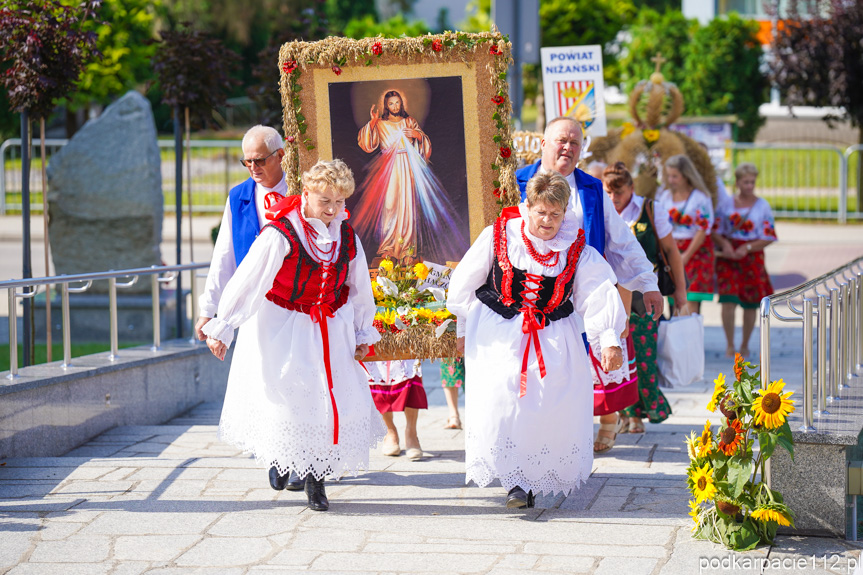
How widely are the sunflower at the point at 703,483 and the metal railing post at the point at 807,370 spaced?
1.45ft

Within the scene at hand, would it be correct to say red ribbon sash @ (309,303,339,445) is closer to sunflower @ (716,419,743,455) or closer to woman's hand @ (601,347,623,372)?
woman's hand @ (601,347,623,372)

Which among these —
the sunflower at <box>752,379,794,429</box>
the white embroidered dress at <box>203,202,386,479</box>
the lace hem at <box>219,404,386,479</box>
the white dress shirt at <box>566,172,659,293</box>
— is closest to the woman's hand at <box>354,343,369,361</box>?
the white embroidered dress at <box>203,202,386,479</box>

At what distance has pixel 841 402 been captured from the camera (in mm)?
4984

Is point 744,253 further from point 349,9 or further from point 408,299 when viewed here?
point 349,9

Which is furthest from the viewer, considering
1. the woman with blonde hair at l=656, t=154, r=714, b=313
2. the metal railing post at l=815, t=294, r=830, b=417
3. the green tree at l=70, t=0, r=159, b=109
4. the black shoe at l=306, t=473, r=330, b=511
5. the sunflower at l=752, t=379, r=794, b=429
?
the green tree at l=70, t=0, r=159, b=109

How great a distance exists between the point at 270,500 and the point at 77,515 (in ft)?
2.96

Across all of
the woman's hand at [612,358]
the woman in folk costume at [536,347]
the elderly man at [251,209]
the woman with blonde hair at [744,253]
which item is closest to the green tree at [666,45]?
the woman with blonde hair at [744,253]

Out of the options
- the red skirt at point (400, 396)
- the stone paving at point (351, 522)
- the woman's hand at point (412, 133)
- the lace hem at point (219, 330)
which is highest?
the woman's hand at point (412, 133)

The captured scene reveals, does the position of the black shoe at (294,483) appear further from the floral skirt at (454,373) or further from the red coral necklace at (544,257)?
the red coral necklace at (544,257)

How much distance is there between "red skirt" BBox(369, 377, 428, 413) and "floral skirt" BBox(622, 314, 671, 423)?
142 cm

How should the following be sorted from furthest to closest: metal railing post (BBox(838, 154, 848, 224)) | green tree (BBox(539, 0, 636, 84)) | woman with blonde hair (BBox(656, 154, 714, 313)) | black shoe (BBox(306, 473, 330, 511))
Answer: green tree (BBox(539, 0, 636, 84)) → metal railing post (BBox(838, 154, 848, 224)) → woman with blonde hair (BBox(656, 154, 714, 313)) → black shoe (BBox(306, 473, 330, 511))

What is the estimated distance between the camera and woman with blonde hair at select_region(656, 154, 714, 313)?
899cm

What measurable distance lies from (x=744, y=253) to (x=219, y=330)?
5.89 meters

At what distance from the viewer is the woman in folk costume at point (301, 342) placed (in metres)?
4.88
